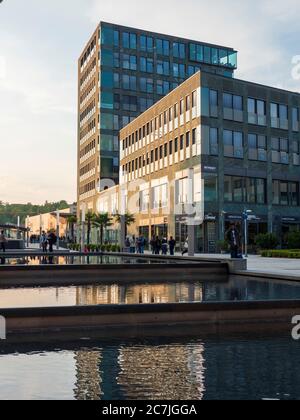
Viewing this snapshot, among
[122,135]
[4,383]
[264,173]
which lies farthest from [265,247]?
[4,383]

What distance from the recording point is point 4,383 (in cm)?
623

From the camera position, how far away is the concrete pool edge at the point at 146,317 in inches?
369

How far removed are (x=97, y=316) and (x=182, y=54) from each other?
281ft

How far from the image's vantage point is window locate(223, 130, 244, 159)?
52.3m

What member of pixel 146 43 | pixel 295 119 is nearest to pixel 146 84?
pixel 146 43

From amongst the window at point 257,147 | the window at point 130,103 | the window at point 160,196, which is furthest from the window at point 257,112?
the window at point 130,103

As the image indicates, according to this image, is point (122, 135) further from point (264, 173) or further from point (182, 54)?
point (264, 173)

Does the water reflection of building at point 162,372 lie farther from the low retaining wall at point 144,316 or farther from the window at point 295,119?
the window at point 295,119

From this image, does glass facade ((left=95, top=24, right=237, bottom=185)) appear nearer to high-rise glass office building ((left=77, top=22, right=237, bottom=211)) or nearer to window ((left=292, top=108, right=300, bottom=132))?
high-rise glass office building ((left=77, top=22, right=237, bottom=211))

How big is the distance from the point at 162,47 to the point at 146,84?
659 centimetres

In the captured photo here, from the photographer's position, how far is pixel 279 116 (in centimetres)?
5650

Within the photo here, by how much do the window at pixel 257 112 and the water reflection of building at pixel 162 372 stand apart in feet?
158

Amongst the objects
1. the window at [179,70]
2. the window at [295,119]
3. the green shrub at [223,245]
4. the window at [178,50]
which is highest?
the window at [178,50]

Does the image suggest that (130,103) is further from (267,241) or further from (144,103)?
(267,241)
